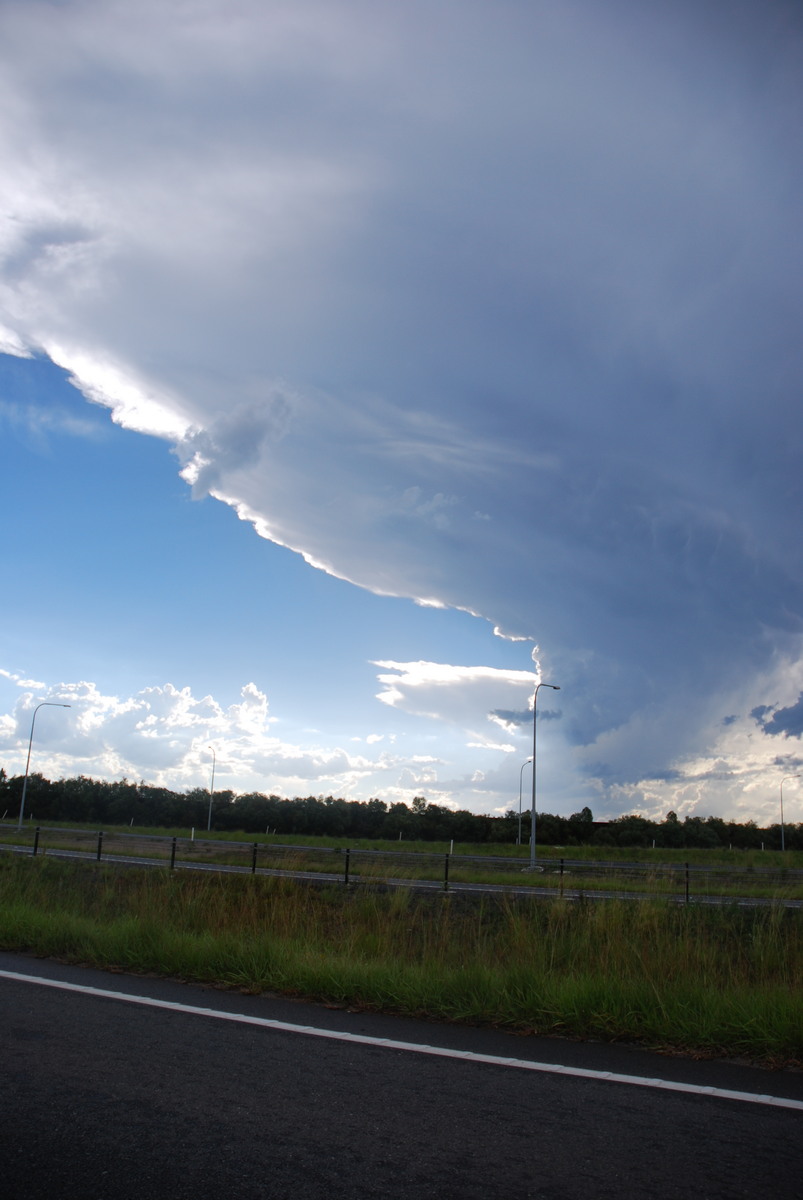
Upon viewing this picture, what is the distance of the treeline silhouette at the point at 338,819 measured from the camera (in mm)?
88938

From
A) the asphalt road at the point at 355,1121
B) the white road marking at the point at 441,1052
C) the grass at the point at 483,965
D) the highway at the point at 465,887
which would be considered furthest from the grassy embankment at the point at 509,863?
the asphalt road at the point at 355,1121

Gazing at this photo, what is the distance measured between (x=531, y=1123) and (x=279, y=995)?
383cm

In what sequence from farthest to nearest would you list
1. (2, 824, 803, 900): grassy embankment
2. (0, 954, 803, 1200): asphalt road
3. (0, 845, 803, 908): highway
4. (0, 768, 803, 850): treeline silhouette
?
1. (0, 768, 803, 850): treeline silhouette
2. (2, 824, 803, 900): grassy embankment
3. (0, 845, 803, 908): highway
4. (0, 954, 803, 1200): asphalt road

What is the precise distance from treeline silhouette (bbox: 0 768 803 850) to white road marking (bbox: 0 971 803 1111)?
8103 cm

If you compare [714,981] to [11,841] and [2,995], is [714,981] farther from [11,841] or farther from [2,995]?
[11,841]

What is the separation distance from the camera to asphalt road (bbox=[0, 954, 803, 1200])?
11.7 feet

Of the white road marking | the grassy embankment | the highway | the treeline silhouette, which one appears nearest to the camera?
the white road marking

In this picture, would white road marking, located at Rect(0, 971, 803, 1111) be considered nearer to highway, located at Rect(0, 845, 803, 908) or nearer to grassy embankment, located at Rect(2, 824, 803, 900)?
highway, located at Rect(0, 845, 803, 908)

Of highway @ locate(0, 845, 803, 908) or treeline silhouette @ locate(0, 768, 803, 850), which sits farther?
treeline silhouette @ locate(0, 768, 803, 850)

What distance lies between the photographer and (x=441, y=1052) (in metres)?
5.71

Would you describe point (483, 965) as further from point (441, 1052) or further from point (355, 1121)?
point (355, 1121)

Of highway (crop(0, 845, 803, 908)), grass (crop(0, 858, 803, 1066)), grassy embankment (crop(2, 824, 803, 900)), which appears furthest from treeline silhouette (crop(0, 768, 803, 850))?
grass (crop(0, 858, 803, 1066))

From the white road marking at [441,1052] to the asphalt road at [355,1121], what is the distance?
9 centimetres

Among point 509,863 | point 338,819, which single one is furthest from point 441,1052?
point 338,819
